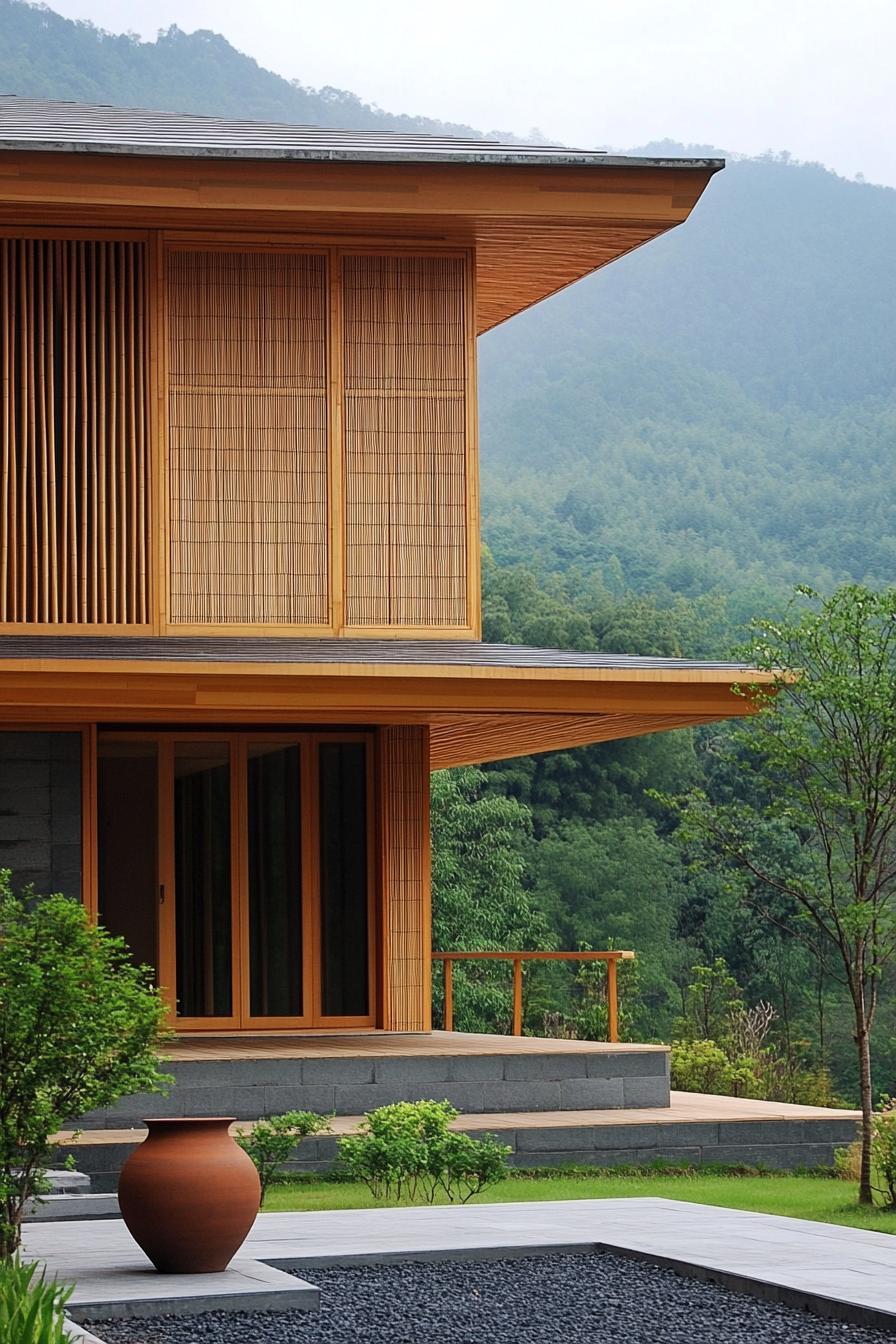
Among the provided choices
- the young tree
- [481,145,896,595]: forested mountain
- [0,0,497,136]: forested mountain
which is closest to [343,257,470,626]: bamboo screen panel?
the young tree

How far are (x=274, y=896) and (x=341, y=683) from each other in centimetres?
265

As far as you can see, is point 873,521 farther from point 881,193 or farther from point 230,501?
point 230,501

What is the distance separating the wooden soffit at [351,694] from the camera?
12.1m

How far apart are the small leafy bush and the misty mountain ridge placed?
158 feet

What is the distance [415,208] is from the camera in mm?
13055


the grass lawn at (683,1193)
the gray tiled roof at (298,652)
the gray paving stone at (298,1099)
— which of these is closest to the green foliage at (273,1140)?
the grass lawn at (683,1193)

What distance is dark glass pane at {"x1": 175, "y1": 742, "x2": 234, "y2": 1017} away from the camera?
14359mm

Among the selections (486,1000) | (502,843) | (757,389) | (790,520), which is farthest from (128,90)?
(486,1000)

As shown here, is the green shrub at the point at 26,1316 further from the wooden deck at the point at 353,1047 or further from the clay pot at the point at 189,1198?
the wooden deck at the point at 353,1047

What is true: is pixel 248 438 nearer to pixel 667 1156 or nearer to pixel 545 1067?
pixel 545 1067

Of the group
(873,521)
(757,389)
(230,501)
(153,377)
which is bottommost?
(230,501)

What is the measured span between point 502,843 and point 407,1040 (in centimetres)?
2184

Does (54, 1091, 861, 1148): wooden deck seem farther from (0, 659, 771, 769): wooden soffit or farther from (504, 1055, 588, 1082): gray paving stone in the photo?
(0, 659, 771, 769): wooden soffit

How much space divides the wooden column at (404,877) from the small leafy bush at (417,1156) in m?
3.50
